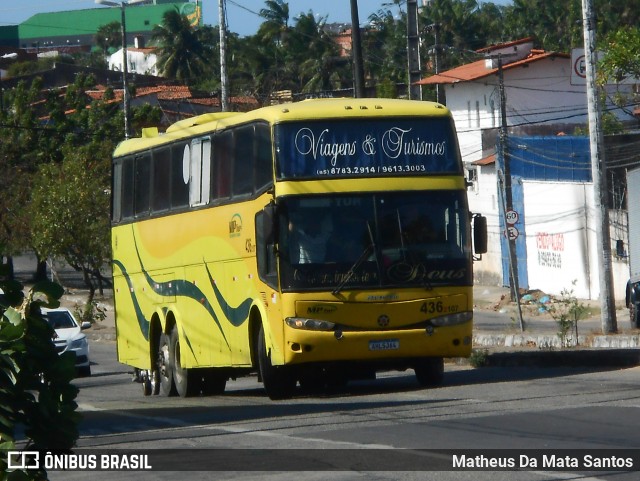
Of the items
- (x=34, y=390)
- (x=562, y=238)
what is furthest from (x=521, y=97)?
(x=34, y=390)

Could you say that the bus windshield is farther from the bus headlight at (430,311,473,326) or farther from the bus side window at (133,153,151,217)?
the bus side window at (133,153,151,217)

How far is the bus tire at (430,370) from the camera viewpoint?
17016 millimetres

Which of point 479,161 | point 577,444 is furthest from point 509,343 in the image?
point 479,161

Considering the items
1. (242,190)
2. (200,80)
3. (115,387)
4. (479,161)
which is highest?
(200,80)

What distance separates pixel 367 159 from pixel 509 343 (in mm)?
10514

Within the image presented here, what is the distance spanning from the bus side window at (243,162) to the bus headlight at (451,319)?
303 cm

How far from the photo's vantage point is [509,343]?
2558cm

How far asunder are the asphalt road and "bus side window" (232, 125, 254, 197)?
2.92 m

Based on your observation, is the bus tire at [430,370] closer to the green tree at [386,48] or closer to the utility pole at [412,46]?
the utility pole at [412,46]

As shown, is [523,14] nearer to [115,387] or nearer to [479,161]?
[479,161]

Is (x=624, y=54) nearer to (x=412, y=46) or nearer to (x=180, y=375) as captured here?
(x=412, y=46)

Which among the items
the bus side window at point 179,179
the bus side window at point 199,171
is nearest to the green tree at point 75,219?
the bus side window at point 179,179

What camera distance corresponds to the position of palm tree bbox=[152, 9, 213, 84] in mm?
89188

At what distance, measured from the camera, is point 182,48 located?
296 ft
